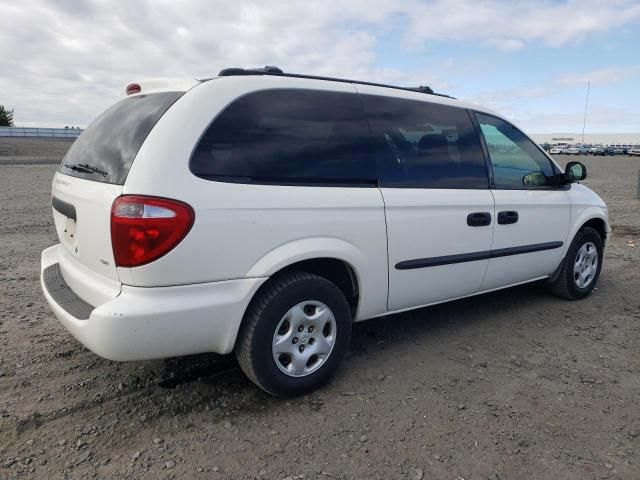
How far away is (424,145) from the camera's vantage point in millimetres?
3746

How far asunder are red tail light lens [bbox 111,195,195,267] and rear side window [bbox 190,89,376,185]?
0.26m

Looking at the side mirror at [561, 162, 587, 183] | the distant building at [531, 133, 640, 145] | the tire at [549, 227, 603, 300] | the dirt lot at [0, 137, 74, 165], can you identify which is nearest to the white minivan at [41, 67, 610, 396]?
the side mirror at [561, 162, 587, 183]

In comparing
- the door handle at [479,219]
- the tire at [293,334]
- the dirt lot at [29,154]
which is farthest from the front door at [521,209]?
the dirt lot at [29,154]

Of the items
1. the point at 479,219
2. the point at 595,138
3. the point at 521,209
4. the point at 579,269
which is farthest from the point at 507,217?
the point at 595,138

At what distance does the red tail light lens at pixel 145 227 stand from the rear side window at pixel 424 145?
54.4 inches

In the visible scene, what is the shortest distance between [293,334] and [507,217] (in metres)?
2.03

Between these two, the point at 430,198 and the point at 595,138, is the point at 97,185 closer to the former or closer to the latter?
the point at 430,198

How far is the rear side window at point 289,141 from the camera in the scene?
277 cm

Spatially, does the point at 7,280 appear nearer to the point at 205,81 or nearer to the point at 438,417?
the point at 205,81

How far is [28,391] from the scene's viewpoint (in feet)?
10.3

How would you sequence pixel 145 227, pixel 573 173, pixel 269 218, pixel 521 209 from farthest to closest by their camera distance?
1. pixel 573 173
2. pixel 521 209
3. pixel 269 218
4. pixel 145 227

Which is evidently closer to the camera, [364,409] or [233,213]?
[233,213]

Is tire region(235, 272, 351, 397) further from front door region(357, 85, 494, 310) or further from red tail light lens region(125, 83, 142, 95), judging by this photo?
red tail light lens region(125, 83, 142, 95)

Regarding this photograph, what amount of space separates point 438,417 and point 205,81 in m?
2.25
